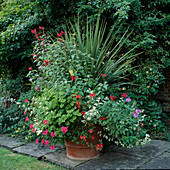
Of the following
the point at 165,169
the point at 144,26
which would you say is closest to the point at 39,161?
the point at 165,169

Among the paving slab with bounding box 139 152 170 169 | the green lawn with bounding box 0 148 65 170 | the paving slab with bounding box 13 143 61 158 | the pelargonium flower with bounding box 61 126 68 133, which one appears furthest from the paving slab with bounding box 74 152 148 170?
the paving slab with bounding box 13 143 61 158

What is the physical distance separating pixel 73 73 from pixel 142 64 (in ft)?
5.37

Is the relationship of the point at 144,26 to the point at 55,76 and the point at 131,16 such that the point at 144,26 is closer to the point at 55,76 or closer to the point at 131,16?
the point at 131,16

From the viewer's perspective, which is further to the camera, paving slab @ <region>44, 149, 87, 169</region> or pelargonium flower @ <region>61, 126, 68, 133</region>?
paving slab @ <region>44, 149, 87, 169</region>

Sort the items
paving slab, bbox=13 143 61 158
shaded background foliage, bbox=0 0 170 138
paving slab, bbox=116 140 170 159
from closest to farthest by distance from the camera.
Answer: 1. paving slab, bbox=116 140 170 159
2. paving slab, bbox=13 143 61 158
3. shaded background foliage, bbox=0 0 170 138

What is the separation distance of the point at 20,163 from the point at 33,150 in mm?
426

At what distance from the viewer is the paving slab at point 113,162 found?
2245 mm

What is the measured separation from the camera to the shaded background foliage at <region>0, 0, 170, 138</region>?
3.52 meters

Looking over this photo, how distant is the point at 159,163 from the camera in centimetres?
226

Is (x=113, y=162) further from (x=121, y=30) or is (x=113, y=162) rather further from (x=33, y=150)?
(x=121, y=30)

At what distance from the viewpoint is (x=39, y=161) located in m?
2.62

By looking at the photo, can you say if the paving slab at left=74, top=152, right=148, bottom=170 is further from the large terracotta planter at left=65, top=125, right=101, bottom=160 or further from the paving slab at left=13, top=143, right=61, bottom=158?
the paving slab at left=13, top=143, right=61, bottom=158

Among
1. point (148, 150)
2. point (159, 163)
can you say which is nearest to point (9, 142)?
point (148, 150)

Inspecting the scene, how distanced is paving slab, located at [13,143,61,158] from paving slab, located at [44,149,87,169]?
0.14m
